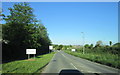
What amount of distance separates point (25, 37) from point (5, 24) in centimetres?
570

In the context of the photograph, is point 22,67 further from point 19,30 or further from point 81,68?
point 19,30

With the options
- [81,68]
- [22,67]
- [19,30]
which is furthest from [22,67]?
[19,30]

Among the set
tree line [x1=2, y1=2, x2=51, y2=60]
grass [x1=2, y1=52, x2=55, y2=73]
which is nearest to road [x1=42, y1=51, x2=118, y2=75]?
grass [x1=2, y1=52, x2=55, y2=73]

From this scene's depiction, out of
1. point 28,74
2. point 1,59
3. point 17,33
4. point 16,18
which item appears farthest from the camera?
point 16,18

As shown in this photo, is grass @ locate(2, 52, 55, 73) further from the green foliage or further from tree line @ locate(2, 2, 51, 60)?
tree line @ locate(2, 2, 51, 60)

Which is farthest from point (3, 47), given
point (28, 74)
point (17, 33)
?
point (28, 74)

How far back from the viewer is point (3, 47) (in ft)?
86.6

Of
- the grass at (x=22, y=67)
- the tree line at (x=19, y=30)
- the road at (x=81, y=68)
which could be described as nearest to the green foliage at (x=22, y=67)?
the grass at (x=22, y=67)

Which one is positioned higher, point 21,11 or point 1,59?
point 21,11

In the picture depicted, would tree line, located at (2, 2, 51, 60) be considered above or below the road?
above

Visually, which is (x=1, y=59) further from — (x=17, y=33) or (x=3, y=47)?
(x=17, y=33)

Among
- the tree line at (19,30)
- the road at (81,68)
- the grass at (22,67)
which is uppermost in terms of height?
the tree line at (19,30)

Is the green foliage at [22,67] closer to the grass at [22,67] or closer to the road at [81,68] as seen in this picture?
the grass at [22,67]

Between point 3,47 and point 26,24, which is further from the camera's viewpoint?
point 26,24
